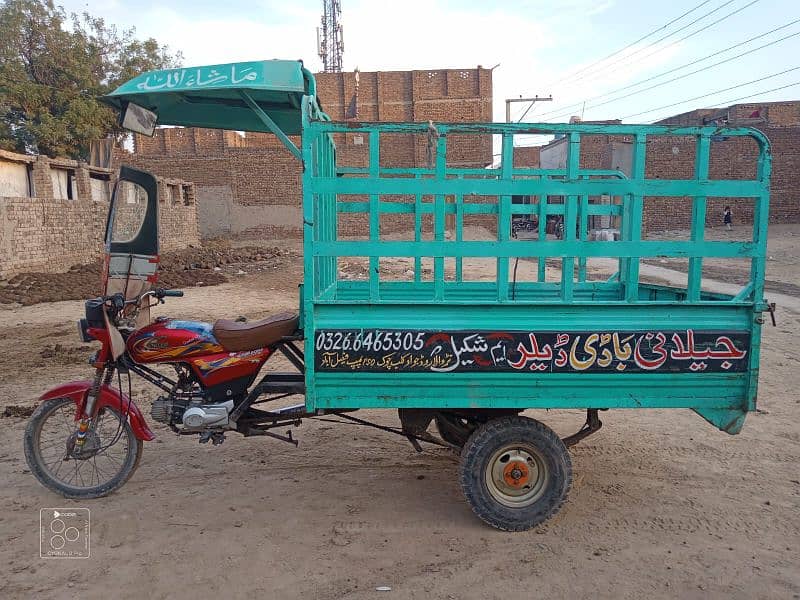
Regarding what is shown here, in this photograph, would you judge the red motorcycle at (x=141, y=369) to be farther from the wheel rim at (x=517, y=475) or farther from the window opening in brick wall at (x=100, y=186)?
the window opening in brick wall at (x=100, y=186)

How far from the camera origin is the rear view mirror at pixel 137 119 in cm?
356

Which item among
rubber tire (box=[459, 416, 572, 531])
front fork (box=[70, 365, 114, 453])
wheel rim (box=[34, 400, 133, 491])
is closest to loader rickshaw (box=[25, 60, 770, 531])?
rubber tire (box=[459, 416, 572, 531])

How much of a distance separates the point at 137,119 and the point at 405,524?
300 cm

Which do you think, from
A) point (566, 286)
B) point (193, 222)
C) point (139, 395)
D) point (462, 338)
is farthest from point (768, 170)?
point (193, 222)

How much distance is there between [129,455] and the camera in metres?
3.45

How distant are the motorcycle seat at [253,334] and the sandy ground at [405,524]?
0.94 m

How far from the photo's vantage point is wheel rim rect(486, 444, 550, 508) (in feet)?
10.2

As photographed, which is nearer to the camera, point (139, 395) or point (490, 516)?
point (490, 516)

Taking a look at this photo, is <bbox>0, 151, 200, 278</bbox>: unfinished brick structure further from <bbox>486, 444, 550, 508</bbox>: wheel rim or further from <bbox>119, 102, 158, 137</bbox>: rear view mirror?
<bbox>486, 444, 550, 508</bbox>: wheel rim

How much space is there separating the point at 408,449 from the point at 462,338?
1.59 metres

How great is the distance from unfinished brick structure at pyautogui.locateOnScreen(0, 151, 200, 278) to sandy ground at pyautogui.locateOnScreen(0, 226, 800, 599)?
824 cm

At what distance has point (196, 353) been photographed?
129 inches

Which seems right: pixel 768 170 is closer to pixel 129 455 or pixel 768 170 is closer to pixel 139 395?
pixel 129 455

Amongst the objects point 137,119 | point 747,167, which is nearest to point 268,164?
point 747,167
